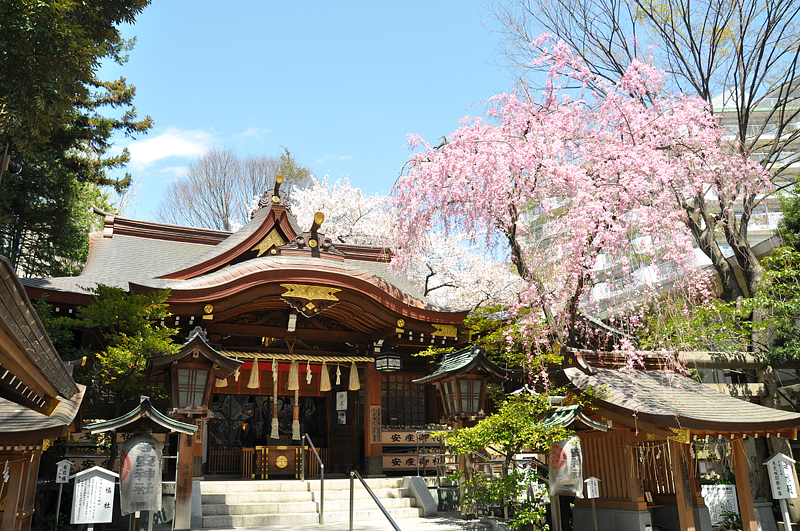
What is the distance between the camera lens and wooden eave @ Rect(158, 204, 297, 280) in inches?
496

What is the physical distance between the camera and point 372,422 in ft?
40.7

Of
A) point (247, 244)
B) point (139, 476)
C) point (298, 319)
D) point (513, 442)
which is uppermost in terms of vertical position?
point (247, 244)

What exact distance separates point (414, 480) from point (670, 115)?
8119 millimetres

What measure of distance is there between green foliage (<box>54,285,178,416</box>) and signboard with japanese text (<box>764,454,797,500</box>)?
906 centimetres

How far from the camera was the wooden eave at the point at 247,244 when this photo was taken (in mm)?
12609

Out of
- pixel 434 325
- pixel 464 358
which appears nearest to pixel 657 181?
pixel 464 358

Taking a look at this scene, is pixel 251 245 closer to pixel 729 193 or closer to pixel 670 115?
pixel 670 115

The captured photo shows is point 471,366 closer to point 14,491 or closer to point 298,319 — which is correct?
point 298,319

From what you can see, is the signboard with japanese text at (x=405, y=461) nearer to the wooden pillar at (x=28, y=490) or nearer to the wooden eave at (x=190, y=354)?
the wooden eave at (x=190, y=354)

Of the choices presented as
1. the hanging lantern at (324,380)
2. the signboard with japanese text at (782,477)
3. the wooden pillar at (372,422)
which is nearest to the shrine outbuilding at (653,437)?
the signboard with japanese text at (782,477)

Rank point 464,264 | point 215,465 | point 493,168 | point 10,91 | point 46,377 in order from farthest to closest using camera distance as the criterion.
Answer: point 464,264 → point 215,465 → point 493,168 → point 10,91 → point 46,377

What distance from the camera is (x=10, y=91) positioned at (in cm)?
876

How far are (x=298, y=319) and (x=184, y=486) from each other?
4792 mm

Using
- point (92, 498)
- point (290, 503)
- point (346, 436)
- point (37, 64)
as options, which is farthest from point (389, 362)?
point (37, 64)
